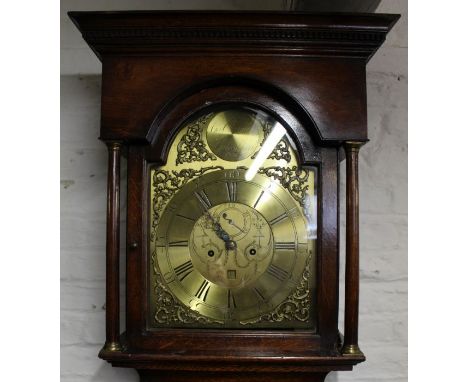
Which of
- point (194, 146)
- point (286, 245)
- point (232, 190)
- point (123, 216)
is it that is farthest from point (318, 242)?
point (123, 216)

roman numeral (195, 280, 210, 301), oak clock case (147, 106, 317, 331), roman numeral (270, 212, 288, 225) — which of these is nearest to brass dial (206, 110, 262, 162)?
oak clock case (147, 106, 317, 331)

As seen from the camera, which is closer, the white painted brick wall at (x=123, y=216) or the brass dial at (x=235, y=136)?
the brass dial at (x=235, y=136)

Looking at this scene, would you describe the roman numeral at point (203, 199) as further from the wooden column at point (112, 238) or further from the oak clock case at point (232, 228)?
the wooden column at point (112, 238)

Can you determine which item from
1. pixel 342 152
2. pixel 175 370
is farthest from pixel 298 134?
pixel 175 370

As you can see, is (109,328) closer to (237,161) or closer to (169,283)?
(169,283)

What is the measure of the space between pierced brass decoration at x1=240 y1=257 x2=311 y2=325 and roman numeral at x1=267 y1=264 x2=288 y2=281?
0.03 meters

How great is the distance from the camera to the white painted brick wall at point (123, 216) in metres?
1.07

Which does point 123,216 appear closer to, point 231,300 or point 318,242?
point 231,300

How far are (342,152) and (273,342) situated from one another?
371 millimetres

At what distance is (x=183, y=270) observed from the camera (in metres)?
0.88

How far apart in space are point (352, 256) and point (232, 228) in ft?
0.70

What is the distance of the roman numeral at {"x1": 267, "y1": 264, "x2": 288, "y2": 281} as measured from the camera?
0.87 m

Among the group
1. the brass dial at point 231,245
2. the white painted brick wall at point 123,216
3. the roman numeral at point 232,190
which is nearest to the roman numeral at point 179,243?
the brass dial at point 231,245

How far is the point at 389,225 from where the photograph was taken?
1078mm
